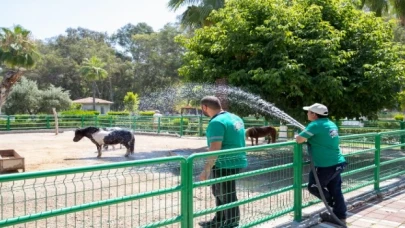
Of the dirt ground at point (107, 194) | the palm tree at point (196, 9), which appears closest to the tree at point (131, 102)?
the palm tree at point (196, 9)

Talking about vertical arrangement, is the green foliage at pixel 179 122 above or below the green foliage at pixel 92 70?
below

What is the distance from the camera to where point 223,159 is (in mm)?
4426

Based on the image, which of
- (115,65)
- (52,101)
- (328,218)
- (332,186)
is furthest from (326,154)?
(115,65)

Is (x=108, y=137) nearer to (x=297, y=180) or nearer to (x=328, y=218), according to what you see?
(x=297, y=180)

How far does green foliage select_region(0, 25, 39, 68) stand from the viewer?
26062mm

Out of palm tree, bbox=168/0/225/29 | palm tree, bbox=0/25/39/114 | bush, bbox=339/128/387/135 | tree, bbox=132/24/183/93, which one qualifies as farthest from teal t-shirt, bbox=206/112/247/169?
tree, bbox=132/24/183/93

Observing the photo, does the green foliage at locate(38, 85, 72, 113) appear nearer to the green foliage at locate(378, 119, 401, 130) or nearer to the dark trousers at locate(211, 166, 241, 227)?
the green foliage at locate(378, 119, 401, 130)

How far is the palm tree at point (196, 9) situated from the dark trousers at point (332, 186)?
14.0 meters

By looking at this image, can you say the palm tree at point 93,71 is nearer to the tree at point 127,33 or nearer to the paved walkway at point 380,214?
the tree at point 127,33

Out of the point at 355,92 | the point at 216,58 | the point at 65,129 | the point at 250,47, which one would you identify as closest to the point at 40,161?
the point at 216,58

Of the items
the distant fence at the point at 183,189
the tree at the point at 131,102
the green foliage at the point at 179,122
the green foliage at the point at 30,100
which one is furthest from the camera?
the tree at the point at 131,102

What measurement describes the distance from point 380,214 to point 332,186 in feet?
3.73

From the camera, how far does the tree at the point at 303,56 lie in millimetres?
10656

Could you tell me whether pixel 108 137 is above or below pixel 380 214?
above
